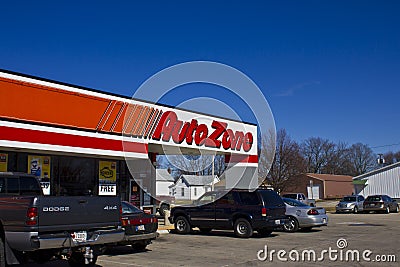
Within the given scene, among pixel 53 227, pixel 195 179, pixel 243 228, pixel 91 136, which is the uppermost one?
pixel 91 136

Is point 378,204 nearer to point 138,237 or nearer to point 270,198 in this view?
point 270,198

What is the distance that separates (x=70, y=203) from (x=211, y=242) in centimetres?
805

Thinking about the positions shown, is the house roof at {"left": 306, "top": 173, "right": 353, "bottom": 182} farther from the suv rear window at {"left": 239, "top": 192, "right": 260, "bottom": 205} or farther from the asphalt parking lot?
the suv rear window at {"left": 239, "top": 192, "right": 260, "bottom": 205}

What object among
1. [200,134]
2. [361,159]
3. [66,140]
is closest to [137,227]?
[66,140]

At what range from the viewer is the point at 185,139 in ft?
75.5

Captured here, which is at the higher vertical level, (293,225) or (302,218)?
(302,218)

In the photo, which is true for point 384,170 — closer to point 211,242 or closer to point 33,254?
point 211,242

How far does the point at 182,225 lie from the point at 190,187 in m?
63.4

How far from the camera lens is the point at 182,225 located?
19.3m

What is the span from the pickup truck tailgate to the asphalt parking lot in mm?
2201

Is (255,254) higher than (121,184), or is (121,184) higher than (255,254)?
(121,184)

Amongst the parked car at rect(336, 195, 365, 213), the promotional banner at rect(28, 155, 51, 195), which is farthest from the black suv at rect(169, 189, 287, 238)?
the parked car at rect(336, 195, 365, 213)

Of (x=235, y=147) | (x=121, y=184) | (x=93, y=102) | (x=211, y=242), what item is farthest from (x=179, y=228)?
(x=235, y=147)

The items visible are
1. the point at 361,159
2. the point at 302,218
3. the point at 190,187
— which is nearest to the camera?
the point at 302,218
